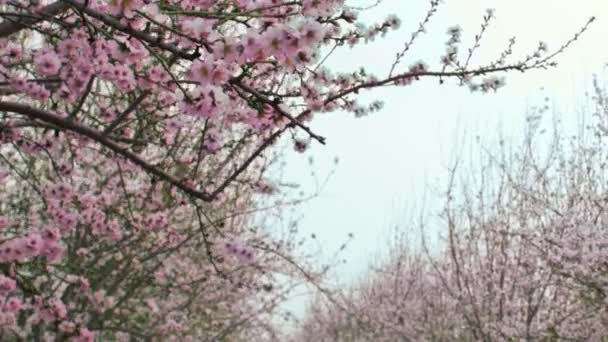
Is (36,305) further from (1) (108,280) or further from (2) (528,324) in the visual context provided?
(2) (528,324)

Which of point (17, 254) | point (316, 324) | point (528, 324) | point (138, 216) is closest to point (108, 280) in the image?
point (138, 216)

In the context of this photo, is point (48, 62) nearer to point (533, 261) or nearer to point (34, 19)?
point (34, 19)

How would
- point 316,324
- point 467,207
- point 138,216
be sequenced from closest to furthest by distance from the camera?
point 138,216 → point 467,207 → point 316,324

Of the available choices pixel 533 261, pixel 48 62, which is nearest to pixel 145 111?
pixel 48 62

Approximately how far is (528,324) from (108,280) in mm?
5208

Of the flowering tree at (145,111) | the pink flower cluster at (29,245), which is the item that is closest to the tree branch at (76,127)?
the flowering tree at (145,111)

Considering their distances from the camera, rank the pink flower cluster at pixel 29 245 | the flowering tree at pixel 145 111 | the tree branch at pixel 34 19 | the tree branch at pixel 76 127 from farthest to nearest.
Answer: the pink flower cluster at pixel 29 245, the tree branch at pixel 34 19, the tree branch at pixel 76 127, the flowering tree at pixel 145 111

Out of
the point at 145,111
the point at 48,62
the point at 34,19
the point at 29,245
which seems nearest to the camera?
the point at 34,19

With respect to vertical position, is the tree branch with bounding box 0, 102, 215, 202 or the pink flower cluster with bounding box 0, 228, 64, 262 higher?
the tree branch with bounding box 0, 102, 215, 202

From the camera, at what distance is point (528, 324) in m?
8.66

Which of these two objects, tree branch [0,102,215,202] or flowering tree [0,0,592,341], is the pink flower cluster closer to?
flowering tree [0,0,592,341]

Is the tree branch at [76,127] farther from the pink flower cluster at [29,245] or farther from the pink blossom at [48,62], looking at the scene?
the pink flower cluster at [29,245]

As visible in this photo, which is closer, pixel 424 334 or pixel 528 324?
pixel 528 324

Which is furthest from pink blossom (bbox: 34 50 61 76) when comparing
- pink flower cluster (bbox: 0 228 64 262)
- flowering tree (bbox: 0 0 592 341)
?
pink flower cluster (bbox: 0 228 64 262)
